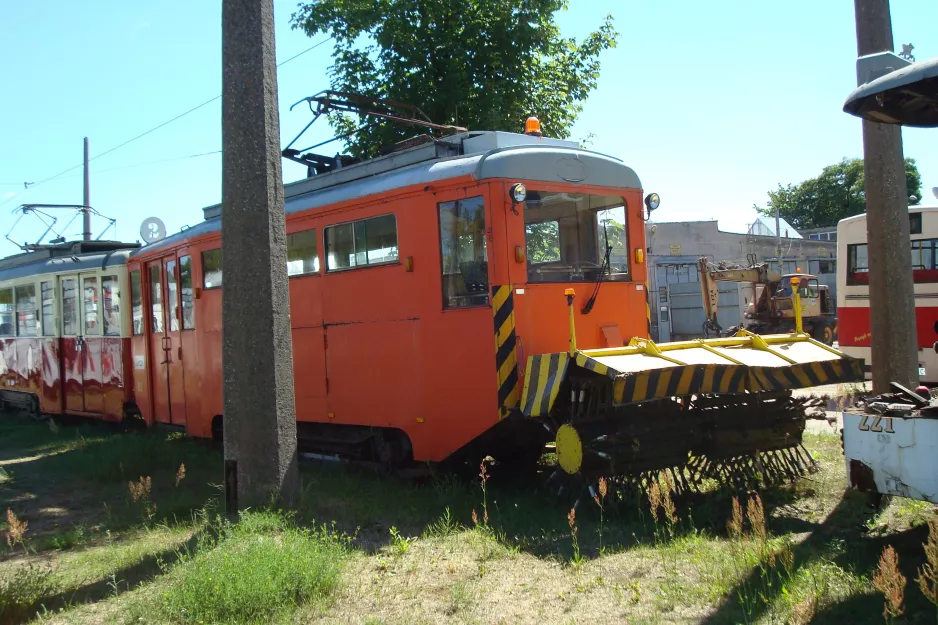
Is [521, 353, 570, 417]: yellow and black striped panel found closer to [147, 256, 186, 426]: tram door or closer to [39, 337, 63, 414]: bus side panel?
[147, 256, 186, 426]: tram door

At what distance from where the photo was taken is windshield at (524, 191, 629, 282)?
7.20 meters

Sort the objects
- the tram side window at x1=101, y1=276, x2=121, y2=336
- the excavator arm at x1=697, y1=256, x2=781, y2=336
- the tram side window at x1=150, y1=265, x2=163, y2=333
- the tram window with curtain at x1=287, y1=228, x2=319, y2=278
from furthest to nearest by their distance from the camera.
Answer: the excavator arm at x1=697, y1=256, x2=781, y2=336 < the tram side window at x1=101, y1=276, x2=121, y2=336 < the tram side window at x1=150, y1=265, x2=163, y2=333 < the tram window with curtain at x1=287, y1=228, x2=319, y2=278

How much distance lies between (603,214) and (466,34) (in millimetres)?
8077

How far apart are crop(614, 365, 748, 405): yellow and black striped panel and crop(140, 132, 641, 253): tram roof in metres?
2.22

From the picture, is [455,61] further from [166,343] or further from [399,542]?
[399,542]

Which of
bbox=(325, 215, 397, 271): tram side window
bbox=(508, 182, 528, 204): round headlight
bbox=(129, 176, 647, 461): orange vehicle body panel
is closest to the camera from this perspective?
bbox=(508, 182, 528, 204): round headlight

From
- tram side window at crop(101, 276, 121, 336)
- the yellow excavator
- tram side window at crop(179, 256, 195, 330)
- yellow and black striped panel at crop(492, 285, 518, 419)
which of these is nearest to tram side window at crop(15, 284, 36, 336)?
tram side window at crop(101, 276, 121, 336)

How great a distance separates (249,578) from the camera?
4590 millimetres

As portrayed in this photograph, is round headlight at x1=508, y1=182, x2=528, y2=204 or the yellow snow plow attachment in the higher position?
round headlight at x1=508, y1=182, x2=528, y2=204

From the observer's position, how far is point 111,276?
1327 cm

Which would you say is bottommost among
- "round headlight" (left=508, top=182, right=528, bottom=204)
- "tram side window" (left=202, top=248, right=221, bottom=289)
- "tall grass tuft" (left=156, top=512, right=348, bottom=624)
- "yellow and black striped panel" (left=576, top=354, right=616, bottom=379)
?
"tall grass tuft" (left=156, top=512, right=348, bottom=624)

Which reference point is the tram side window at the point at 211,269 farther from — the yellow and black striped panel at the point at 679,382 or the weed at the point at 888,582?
the weed at the point at 888,582

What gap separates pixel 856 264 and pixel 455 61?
7.98 m

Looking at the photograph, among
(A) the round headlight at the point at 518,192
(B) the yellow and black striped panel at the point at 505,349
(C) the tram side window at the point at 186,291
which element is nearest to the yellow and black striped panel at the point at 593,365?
(B) the yellow and black striped panel at the point at 505,349
